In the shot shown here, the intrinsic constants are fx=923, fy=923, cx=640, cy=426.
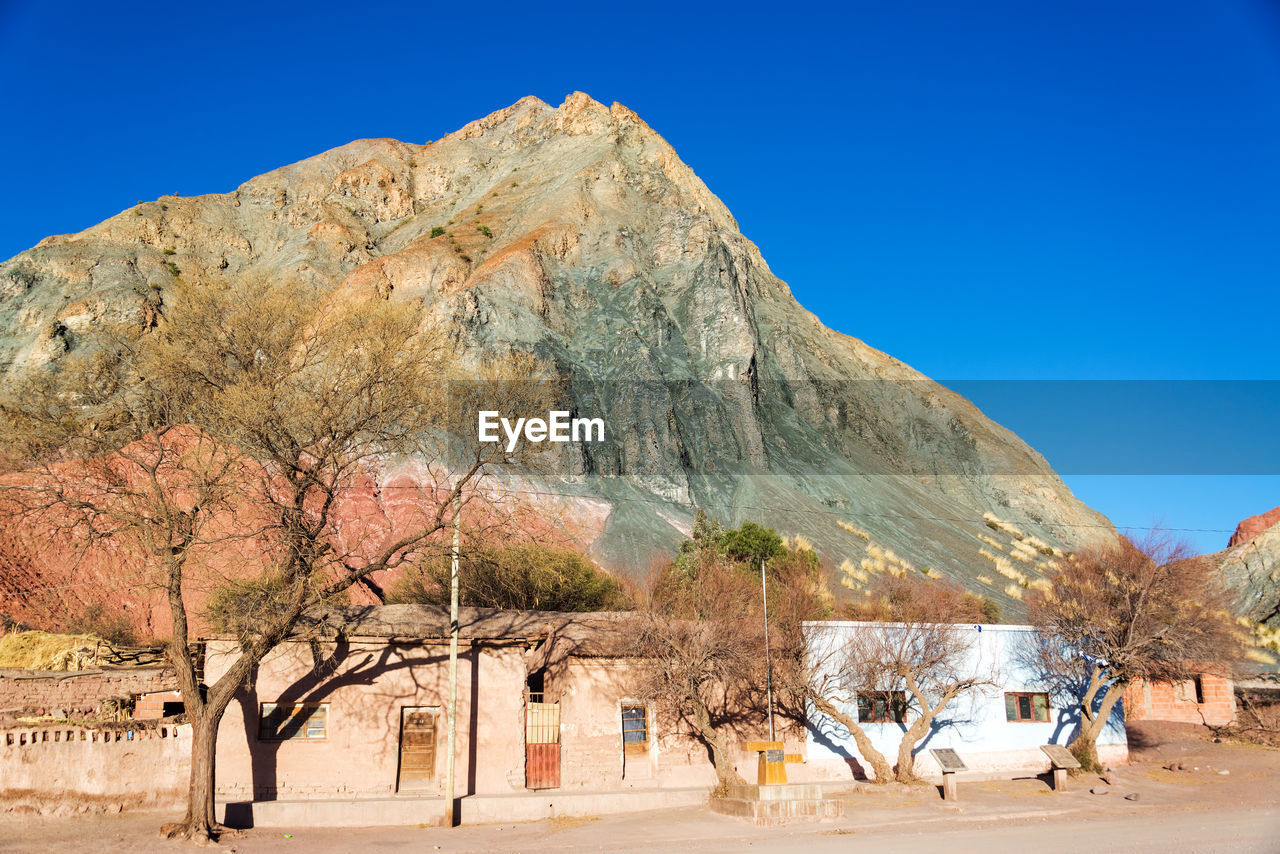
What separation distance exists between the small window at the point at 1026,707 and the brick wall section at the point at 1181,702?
6.77 metres

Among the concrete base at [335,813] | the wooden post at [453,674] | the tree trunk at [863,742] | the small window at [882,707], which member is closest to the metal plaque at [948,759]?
the tree trunk at [863,742]

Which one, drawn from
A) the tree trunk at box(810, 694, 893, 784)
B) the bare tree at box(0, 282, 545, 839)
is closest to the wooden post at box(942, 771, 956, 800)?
the tree trunk at box(810, 694, 893, 784)

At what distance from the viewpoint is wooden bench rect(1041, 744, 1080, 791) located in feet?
76.0

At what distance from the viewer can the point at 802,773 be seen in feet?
76.2

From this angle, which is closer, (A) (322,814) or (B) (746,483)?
(A) (322,814)

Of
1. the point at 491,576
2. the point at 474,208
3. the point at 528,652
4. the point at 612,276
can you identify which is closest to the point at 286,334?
the point at 528,652

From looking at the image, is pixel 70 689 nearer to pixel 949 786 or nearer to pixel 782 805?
pixel 782 805

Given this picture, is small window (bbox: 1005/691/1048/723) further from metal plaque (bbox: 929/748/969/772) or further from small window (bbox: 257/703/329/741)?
small window (bbox: 257/703/329/741)

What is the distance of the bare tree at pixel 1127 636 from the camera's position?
2564cm

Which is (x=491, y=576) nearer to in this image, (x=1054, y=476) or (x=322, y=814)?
(x=322, y=814)

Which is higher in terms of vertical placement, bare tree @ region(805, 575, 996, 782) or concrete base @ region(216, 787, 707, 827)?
bare tree @ region(805, 575, 996, 782)

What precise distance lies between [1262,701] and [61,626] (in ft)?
142

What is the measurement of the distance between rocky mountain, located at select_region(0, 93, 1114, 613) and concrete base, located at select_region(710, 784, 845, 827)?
22.3m

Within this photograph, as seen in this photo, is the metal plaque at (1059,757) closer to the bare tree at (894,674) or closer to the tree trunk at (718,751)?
the bare tree at (894,674)
